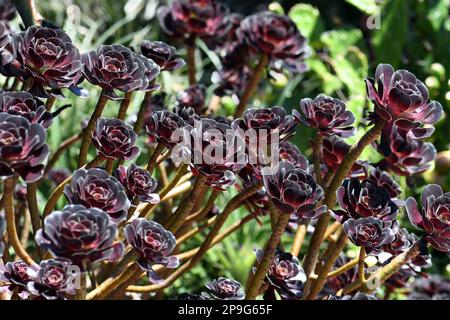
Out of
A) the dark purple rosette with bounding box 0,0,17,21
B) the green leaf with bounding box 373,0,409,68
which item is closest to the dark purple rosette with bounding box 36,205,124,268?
the dark purple rosette with bounding box 0,0,17,21

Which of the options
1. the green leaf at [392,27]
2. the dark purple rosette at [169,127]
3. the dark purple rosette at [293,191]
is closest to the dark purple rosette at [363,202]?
the dark purple rosette at [293,191]

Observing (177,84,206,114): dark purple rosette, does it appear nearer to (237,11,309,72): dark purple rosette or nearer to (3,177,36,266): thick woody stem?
(237,11,309,72): dark purple rosette

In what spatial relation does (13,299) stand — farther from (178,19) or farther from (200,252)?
(178,19)

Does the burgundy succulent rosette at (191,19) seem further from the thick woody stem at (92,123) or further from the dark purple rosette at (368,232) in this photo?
the dark purple rosette at (368,232)

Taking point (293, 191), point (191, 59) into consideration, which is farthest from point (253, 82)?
point (293, 191)

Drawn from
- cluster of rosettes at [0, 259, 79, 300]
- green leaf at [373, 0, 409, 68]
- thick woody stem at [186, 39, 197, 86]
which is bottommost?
green leaf at [373, 0, 409, 68]

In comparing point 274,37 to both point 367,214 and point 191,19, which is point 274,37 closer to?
point 191,19
